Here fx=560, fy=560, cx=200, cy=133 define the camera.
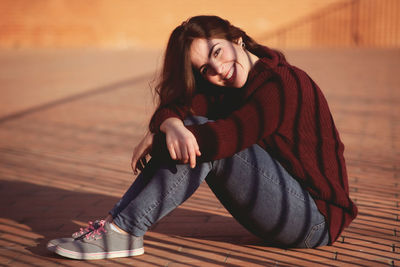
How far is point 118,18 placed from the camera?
20984mm

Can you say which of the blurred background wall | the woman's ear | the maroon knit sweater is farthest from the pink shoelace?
the blurred background wall

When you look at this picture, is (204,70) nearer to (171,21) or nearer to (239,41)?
(239,41)

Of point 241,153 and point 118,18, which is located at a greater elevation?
point 241,153

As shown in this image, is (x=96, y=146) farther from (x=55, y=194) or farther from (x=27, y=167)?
(x=55, y=194)

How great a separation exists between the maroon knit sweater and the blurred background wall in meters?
17.2

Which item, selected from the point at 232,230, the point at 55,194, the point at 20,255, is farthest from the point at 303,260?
the point at 55,194

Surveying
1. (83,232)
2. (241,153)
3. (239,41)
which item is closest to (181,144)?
(241,153)

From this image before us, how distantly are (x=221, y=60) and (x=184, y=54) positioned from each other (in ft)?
0.52

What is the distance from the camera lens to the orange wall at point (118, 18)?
→ 20.1m

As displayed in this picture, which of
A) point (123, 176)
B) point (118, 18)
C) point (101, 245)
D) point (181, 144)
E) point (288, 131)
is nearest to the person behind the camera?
point (181, 144)

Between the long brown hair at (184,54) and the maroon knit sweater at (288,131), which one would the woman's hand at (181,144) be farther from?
the long brown hair at (184,54)

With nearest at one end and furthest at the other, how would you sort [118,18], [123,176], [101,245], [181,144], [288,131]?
[181,144], [288,131], [101,245], [123,176], [118,18]

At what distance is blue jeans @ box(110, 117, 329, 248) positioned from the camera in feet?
7.45

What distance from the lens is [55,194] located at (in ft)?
12.1
